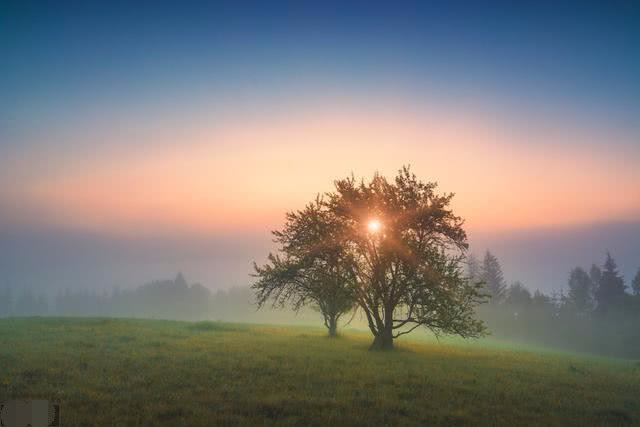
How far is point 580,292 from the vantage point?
87.5 metres

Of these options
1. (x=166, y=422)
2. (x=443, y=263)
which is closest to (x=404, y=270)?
(x=443, y=263)

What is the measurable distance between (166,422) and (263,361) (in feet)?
35.8

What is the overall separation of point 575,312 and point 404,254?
249ft

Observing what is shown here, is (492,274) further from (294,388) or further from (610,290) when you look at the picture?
(294,388)

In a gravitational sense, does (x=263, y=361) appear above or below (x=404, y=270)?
below

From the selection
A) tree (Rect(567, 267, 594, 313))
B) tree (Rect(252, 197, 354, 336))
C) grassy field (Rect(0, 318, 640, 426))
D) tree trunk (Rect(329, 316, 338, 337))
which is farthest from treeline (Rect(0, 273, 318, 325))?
grassy field (Rect(0, 318, 640, 426))

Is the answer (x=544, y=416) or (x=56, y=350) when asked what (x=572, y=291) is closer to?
(x=544, y=416)

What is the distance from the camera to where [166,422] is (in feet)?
37.3

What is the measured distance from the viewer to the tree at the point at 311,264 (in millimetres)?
30641

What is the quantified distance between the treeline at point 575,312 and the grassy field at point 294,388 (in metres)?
57.4

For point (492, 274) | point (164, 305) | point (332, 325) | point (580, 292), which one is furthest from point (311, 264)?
point (164, 305)

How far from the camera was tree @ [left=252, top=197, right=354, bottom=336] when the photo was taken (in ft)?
101

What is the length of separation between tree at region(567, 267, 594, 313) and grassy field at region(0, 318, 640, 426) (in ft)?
237

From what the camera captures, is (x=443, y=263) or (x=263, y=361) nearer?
(x=263, y=361)
